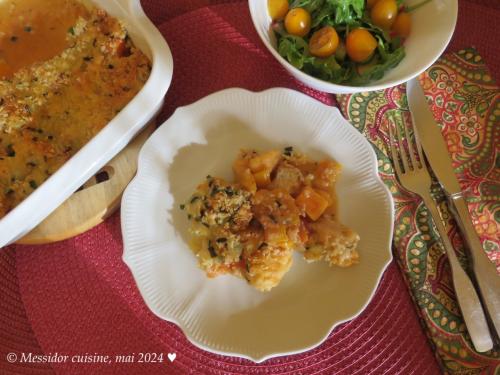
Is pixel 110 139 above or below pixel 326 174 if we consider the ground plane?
above

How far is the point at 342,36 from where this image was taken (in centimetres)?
117

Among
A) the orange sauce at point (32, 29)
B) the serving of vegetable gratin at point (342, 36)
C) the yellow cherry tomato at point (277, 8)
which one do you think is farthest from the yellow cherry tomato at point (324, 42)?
the orange sauce at point (32, 29)

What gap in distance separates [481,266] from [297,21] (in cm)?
82

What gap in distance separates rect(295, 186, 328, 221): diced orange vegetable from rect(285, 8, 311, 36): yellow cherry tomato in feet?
1.43

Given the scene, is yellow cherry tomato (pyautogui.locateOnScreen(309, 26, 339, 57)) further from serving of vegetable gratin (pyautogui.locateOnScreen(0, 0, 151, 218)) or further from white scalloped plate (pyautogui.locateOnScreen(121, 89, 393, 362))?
serving of vegetable gratin (pyautogui.locateOnScreen(0, 0, 151, 218))

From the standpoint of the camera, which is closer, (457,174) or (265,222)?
(265,222)

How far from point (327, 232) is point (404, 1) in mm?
715

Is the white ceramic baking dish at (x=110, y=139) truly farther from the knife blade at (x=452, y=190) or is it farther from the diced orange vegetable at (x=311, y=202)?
the knife blade at (x=452, y=190)

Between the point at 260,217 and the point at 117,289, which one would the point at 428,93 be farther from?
the point at 117,289

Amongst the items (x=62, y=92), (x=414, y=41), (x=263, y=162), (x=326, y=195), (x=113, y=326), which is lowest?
(x=113, y=326)

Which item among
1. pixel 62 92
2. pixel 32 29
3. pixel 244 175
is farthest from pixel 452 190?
pixel 32 29

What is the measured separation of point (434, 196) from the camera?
3.89ft

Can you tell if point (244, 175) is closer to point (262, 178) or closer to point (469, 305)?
point (262, 178)

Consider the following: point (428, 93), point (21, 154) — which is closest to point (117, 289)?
point (21, 154)
